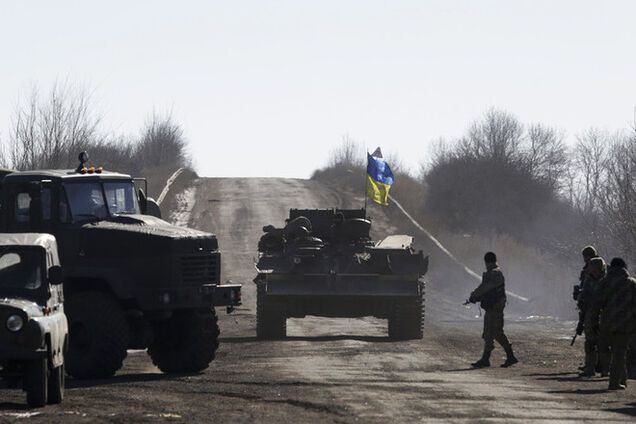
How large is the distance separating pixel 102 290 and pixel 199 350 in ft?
5.26

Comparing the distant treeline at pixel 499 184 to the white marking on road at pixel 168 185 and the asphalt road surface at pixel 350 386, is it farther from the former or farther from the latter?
the asphalt road surface at pixel 350 386

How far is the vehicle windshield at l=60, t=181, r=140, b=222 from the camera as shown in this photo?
67.2 ft

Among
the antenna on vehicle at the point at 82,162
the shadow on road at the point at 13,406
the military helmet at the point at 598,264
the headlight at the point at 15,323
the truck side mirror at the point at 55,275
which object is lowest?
the shadow on road at the point at 13,406

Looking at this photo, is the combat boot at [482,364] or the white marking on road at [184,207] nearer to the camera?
the combat boot at [482,364]

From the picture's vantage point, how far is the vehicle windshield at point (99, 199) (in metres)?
20.5

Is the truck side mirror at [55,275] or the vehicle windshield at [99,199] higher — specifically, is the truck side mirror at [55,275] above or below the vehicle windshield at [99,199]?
below

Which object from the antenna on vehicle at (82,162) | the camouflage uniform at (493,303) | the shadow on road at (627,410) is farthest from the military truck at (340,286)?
the shadow on road at (627,410)

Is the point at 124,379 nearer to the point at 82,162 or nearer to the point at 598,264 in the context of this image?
the point at 82,162

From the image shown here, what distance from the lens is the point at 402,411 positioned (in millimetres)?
15531

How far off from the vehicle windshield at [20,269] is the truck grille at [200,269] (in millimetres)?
3875

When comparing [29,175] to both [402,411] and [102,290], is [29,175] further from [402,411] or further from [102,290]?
[402,411]

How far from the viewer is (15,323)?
15281 mm

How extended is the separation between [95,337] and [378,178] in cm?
2150

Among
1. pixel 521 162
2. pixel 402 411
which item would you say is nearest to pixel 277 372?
pixel 402 411
